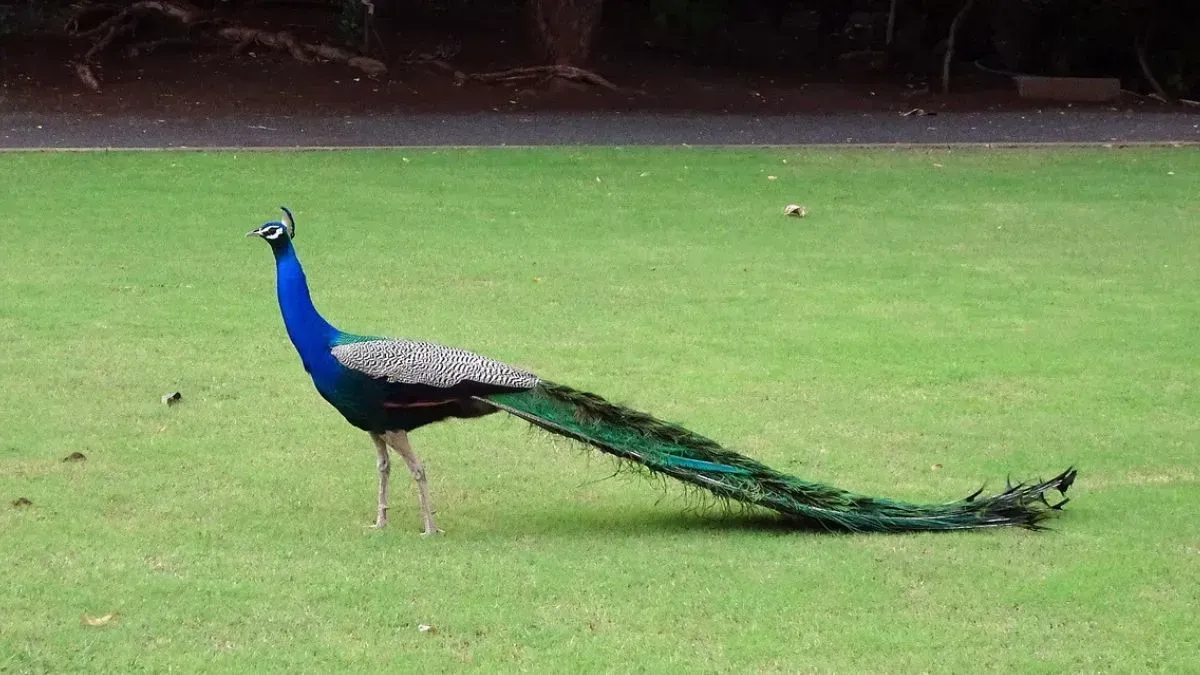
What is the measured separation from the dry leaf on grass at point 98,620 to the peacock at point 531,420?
119 centimetres

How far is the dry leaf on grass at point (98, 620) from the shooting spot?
15.9 ft

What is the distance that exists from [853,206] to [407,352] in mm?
8849

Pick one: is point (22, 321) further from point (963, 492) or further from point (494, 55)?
point (494, 55)

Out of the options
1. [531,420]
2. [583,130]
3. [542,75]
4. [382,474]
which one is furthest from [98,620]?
[542,75]

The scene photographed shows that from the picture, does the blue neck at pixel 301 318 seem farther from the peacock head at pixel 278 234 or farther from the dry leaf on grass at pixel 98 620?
the dry leaf on grass at pixel 98 620

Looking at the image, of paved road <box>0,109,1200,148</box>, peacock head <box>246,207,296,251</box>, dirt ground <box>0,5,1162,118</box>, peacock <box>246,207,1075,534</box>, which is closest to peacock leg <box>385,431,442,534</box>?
peacock <box>246,207,1075,534</box>

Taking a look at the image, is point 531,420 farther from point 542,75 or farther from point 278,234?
point 542,75

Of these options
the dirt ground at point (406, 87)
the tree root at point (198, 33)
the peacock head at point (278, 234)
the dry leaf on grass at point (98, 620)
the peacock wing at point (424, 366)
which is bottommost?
the dirt ground at point (406, 87)

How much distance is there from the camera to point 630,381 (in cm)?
829

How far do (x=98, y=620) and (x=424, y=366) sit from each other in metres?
Result: 1.46

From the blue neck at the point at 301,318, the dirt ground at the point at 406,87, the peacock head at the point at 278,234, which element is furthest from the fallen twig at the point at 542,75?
the blue neck at the point at 301,318

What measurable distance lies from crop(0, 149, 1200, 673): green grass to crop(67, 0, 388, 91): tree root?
Answer: 7.33 meters

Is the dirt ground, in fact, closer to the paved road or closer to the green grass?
the paved road

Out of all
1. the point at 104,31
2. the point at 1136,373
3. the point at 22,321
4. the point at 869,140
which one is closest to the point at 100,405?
the point at 22,321
